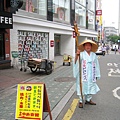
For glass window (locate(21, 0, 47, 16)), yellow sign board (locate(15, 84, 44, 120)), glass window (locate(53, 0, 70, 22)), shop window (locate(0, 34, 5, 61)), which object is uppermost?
glass window (locate(53, 0, 70, 22))

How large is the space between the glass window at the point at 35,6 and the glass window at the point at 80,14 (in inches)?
493

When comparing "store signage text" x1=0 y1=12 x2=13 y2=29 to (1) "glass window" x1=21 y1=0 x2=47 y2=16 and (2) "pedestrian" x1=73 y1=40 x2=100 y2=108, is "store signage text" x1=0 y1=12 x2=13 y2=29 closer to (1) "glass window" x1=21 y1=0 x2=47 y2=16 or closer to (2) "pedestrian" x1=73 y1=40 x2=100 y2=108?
(1) "glass window" x1=21 y1=0 x2=47 y2=16

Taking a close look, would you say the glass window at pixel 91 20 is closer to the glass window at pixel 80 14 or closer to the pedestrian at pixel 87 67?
the glass window at pixel 80 14

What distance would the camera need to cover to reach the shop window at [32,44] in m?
17.0

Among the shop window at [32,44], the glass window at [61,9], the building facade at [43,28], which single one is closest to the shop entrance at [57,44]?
the building facade at [43,28]

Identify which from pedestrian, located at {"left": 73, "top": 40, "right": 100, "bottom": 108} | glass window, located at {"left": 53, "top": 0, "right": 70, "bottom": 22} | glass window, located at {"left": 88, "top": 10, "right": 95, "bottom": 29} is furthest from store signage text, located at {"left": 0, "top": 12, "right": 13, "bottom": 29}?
glass window, located at {"left": 88, "top": 10, "right": 95, "bottom": 29}

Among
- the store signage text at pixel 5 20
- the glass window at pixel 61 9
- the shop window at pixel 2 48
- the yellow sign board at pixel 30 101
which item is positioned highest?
the glass window at pixel 61 9

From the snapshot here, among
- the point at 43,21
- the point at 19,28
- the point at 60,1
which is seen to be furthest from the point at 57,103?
the point at 60,1

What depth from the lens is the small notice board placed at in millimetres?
4398

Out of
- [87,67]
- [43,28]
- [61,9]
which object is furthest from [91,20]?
[87,67]

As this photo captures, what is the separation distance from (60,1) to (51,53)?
24.3 feet

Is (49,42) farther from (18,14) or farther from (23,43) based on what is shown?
(18,14)

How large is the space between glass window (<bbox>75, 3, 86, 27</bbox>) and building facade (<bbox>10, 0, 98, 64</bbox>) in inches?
31.2

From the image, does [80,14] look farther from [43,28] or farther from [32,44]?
[32,44]
